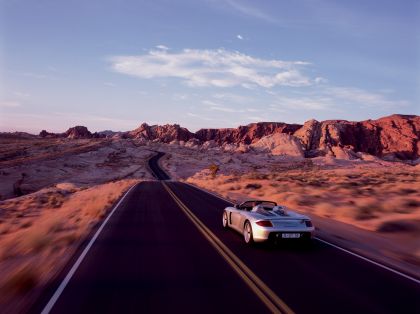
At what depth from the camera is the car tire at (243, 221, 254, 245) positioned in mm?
11055

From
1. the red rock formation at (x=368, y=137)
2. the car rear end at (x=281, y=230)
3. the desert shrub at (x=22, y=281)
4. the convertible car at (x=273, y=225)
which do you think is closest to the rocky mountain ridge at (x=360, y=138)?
the red rock formation at (x=368, y=137)

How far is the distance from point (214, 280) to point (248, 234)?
12.6ft

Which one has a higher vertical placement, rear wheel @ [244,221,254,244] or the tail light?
the tail light

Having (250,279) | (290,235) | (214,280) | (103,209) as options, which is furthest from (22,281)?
(103,209)

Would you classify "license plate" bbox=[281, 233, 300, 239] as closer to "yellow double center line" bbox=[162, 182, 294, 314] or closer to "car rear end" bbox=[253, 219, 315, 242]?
"car rear end" bbox=[253, 219, 315, 242]

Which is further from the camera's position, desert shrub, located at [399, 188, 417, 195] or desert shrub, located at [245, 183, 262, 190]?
desert shrub, located at [245, 183, 262, 190]

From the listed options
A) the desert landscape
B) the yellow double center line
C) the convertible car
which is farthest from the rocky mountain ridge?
the yellow double center line

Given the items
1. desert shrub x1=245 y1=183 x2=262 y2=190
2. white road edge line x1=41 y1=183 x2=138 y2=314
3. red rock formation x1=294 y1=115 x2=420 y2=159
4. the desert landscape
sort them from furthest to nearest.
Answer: red rock formation x1=294 y1=115 x2=420 y2=159, desert shrub x1=245 y1=183 x2=262 y2=190, the desert landscape, white road edge line x1=41 y1=183 x2=138 y2=314

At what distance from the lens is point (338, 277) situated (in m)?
8.05

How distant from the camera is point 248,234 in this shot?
36.9ft

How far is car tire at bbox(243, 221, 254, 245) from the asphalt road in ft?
0.65

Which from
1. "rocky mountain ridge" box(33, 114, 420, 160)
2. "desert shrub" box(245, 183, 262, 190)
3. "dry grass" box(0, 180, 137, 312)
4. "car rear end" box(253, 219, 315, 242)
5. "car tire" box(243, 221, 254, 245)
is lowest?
"desert shrub" box(245, 183, 262, 190)

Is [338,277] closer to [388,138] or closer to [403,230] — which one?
[403,230]

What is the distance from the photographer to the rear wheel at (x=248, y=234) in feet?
36.3
